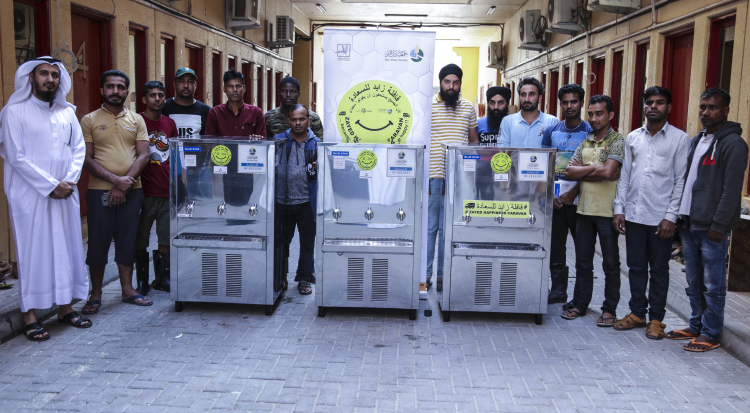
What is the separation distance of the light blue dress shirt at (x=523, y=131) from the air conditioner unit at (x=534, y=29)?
977 centimetres

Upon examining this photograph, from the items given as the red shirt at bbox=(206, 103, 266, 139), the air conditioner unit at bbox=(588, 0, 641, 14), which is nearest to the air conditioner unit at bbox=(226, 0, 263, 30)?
the air conditioner unit at bbox=(588, 0, 641, 14)

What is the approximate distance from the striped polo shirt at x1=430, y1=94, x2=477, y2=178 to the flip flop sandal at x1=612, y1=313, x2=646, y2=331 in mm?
1906

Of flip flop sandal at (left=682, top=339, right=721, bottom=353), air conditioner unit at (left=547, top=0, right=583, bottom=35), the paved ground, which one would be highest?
air conditioner unit at (left=547, top=0, right=583, bottom=35)

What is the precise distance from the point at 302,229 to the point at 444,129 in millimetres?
1566

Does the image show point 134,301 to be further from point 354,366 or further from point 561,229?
point 561,229

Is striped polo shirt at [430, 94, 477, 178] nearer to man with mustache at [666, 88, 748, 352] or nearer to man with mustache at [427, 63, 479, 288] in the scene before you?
man with mustache at [427, 63, 479, 288]

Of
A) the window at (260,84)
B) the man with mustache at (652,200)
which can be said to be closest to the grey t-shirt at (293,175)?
the man with mustache at (652,200)

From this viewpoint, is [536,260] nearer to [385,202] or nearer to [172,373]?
[385,202]

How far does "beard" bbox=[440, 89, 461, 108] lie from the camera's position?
5.60 metres

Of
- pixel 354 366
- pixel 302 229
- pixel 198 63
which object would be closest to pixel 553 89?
pixel 198 63

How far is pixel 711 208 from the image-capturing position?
13.8ft

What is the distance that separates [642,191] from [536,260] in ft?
3.00

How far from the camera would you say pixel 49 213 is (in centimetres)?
449

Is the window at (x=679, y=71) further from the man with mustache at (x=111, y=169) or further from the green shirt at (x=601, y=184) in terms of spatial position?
the man with mustache at (x=111, y=169)
